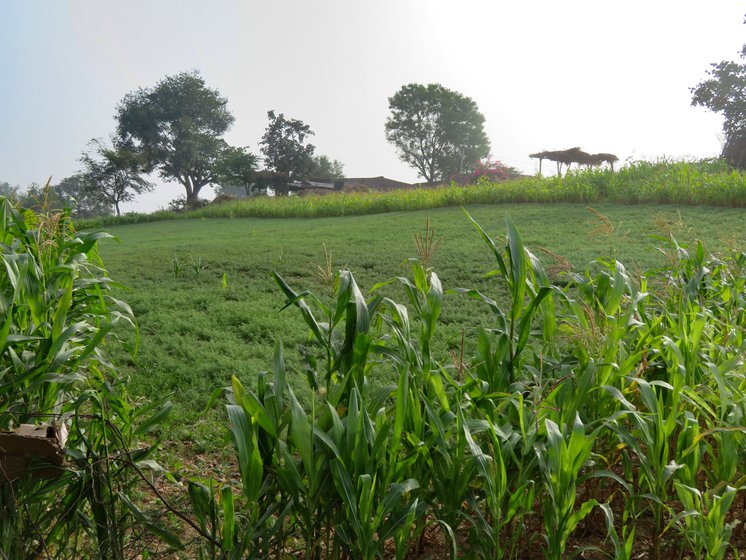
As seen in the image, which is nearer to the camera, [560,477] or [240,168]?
[560,477]

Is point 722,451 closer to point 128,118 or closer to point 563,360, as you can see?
point 563,360

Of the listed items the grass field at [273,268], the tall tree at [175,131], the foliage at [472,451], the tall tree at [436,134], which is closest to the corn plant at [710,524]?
the foliage at [472,451]

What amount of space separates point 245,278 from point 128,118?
1192 inches

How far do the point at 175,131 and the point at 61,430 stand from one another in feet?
109

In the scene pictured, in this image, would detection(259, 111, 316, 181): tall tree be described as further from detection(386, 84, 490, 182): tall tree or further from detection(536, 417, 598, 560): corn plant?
detection(536, 417, 598, 560): corn plant

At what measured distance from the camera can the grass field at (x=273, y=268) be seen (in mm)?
3629

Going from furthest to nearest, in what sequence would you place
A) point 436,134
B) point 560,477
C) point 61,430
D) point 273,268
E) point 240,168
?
point 436,134 < point 240,168 < point 273,268 < point 61,430 < point 560,477

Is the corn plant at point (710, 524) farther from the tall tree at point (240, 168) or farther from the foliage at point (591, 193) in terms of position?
the tall tree at point (240, 168)

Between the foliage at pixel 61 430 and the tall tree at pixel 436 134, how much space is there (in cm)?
3810

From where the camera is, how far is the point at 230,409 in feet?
4.73

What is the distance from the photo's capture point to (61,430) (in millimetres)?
1710

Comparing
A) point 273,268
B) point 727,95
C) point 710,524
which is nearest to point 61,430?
point 710,524

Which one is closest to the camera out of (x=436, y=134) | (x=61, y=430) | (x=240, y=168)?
(x=61, y=430)

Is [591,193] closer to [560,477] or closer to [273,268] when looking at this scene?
[273,268]
